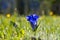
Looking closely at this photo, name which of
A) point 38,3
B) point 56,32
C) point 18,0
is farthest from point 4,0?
point 56,32

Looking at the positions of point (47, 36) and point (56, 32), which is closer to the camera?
point (47, 36)

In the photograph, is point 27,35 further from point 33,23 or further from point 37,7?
point 37,7

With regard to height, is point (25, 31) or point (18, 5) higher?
point (25, 31)

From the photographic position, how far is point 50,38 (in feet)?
12.6

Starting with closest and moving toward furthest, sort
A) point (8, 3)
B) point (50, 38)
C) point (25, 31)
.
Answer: point (50, 38)
point (25, 31)
point (8, 3)

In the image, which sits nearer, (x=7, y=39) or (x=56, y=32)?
(x=7, y=39)

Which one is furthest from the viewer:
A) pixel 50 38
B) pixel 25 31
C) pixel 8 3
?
pixel 8 3

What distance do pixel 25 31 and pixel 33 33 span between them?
21cm

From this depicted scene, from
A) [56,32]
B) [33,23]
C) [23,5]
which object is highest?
[33,23]

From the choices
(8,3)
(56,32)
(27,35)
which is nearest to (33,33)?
(27,35)

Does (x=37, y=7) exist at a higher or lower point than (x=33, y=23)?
lower

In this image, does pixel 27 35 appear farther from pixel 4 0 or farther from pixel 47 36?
A: pixel 4 0

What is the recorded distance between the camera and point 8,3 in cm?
1404

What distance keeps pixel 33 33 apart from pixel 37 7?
10.1 meters
